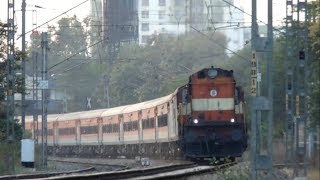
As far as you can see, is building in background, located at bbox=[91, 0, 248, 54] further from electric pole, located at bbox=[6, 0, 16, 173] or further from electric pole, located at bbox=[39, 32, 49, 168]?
electric pole, located at bbox=[6, 0, 16, 173]

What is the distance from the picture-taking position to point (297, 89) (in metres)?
17.4

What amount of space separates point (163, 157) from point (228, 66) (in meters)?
16.1

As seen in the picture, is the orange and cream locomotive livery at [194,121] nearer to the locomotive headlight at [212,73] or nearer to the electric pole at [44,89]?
the locomotive headlight at [212,73]

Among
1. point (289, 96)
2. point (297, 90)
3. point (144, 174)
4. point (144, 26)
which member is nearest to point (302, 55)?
point (297, 90)

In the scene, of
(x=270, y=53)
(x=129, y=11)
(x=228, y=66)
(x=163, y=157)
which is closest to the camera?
(x=270, y=53)

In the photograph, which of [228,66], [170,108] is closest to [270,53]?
[170,108]

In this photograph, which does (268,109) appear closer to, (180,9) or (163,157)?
(163,157)

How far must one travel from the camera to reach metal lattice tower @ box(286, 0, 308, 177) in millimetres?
15969

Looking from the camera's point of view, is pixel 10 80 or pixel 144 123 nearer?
pixel 10 80

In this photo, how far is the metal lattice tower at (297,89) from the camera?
16.0m

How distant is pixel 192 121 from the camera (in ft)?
97.6

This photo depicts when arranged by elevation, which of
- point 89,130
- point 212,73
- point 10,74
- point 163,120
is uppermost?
point 212,73

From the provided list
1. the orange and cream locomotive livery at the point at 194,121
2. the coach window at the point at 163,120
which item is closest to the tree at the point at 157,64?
the orange and cream locomotive livery at the point at 194,121

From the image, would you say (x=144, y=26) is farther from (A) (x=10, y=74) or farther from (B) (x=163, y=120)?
(A) (x=10, y=74)
